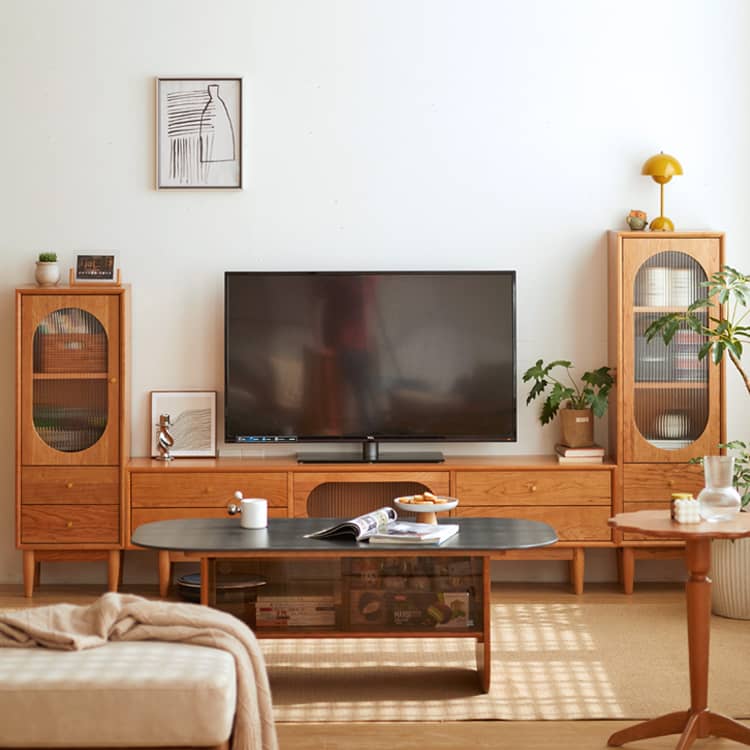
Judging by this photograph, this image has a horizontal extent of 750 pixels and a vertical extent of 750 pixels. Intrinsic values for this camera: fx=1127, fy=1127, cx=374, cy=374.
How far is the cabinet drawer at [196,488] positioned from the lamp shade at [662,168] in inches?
83.6

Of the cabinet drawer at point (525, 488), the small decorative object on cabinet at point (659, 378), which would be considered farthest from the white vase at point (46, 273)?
the small decorative object on cabinet at point (659, 378)

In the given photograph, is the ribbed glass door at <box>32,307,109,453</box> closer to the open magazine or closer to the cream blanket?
the open magazine

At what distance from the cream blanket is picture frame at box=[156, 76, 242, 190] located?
2791mm

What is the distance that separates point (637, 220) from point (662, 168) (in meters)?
0.25

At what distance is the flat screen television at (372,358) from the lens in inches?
201

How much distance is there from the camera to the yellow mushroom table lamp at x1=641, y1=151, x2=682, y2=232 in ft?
16.6

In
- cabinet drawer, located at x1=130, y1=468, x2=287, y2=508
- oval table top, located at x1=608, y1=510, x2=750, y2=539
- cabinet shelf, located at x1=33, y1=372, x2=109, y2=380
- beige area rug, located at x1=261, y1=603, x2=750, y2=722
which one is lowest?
beige area rug, located at x1=261, y1=603, x2=750, y2=722

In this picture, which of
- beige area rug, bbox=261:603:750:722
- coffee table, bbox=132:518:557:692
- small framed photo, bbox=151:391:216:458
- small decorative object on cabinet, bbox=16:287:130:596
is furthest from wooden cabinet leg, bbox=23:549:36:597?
coffee table, bbox=132:518:557:692

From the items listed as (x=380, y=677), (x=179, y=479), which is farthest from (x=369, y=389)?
(x=380, y=677)

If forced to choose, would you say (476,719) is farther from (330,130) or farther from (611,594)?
(330,130)

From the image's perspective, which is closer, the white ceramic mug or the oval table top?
the oval table top

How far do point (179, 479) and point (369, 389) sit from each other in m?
0.94

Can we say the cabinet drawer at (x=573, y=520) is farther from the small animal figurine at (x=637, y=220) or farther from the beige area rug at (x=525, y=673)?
the small animal figurine at (x=637, y=220)

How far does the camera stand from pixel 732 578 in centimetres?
458
